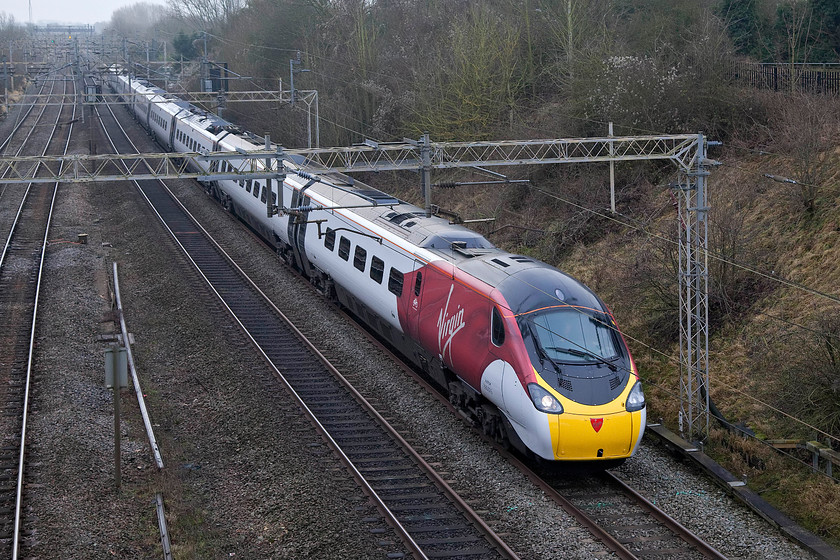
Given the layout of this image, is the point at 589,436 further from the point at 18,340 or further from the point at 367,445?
the point at 18,340

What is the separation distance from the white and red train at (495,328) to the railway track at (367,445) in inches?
53.6

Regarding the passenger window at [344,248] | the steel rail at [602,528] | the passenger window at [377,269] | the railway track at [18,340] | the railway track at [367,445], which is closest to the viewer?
the steel rail at [602,528]

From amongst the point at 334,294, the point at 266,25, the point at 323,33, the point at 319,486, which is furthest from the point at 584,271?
the point at 266,25

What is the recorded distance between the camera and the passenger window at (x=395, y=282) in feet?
54.6

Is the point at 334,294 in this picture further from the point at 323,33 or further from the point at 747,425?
the point at 323,33

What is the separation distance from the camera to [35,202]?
34.9 metres

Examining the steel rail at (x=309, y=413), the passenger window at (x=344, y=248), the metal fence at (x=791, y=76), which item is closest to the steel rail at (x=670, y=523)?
the steel rail at (x=309, y=413)

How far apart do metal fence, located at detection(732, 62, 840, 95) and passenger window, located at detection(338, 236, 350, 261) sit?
45.1ft

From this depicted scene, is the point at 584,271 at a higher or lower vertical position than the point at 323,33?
lower

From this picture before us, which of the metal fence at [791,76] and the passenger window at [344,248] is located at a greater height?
the metal fence at [791,76]

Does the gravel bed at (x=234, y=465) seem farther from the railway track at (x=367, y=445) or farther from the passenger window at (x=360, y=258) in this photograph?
the passenger window at (x=360, y=258)

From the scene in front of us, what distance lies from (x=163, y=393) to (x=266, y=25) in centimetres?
4021

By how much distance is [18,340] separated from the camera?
1897cm

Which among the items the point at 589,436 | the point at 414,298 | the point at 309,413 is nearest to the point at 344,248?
the point at 414,298
